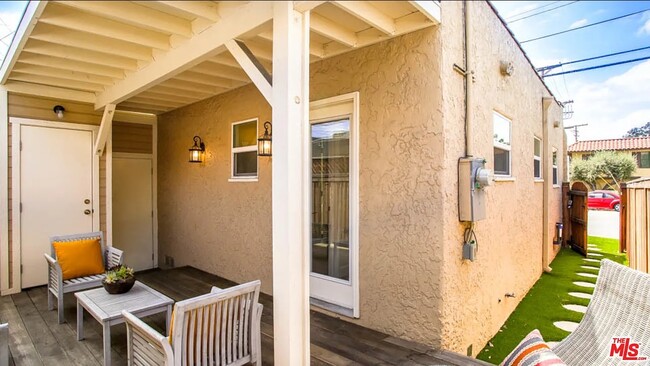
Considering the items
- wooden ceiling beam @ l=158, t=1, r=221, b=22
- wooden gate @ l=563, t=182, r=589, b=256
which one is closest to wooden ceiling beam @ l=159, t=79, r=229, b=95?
wooden ceiling beam @ l=158, t=1, r=221, b=22

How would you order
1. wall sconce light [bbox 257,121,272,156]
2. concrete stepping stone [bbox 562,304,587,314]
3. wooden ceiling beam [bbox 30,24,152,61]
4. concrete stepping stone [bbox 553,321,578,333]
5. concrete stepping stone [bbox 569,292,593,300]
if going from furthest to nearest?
concrete stepping stone [bbox 569,292,593,300] → concrete stepping stone [bbox 562,304,587,314] → wall sconce light [bbox 257,121,272,156] → concrete stepping stone [bbox 553,321,578,333] → wooden ceiling beam [bbox 30,24,152,61]

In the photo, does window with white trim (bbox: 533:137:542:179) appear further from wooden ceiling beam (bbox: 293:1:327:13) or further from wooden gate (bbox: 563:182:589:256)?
wooden ceiling beam (bbox: 293:1:327:13)

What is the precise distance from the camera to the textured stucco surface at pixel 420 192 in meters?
2.94

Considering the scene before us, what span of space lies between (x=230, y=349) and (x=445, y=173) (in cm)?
222

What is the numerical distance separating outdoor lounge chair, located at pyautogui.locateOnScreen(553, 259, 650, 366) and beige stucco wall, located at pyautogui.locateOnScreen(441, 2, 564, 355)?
0.99 meters

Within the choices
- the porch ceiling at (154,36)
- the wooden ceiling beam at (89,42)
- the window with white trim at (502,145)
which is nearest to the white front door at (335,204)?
the porch ceiling at (154,36)

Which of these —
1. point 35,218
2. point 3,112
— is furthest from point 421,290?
point 3,112

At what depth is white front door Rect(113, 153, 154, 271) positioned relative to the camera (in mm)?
6023

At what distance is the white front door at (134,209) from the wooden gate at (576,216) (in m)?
10.1

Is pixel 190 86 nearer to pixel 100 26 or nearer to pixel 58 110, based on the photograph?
pixel 58 110

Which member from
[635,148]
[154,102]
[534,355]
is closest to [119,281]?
[534,355]

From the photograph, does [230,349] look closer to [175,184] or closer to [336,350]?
[336,350]

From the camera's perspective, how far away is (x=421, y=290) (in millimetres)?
3014
